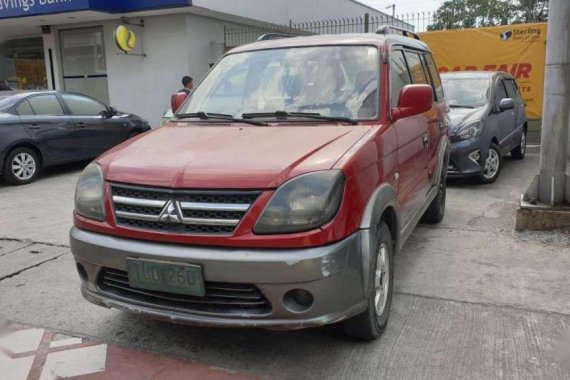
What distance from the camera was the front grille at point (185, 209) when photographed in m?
2.77

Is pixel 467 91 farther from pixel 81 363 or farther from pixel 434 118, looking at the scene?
pixel 81 363

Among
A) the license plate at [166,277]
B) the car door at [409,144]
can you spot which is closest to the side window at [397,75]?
the car door at [409,144]

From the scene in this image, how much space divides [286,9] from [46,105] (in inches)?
376

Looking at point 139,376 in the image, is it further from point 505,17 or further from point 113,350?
point 505,17

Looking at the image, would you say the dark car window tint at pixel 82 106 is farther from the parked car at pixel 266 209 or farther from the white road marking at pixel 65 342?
the white road marking at pixel 65 342

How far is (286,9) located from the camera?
1677cm

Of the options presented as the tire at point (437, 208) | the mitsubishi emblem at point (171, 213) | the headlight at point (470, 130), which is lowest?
the tire at point (437, 208)

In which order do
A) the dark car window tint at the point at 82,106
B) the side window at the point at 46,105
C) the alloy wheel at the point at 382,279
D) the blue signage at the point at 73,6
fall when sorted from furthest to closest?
the blue signage at the point at 73,6
the dark car window tint at the point at 82,106
the side window at the point at 46,105
the alloy wheel at the point at 382,279

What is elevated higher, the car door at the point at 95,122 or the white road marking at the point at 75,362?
the car door at the point at 95,122

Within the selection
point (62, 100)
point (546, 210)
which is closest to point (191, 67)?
point (62, 100)

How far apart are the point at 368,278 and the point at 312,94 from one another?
147 cm

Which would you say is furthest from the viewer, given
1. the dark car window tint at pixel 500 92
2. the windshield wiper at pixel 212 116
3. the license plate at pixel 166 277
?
the dark car window tint at pixel 500 92

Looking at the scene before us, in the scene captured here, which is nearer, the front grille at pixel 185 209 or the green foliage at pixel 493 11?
the front grille at pixel 185 209

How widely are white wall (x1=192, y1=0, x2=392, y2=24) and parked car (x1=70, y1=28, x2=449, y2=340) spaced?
31.6 ft
